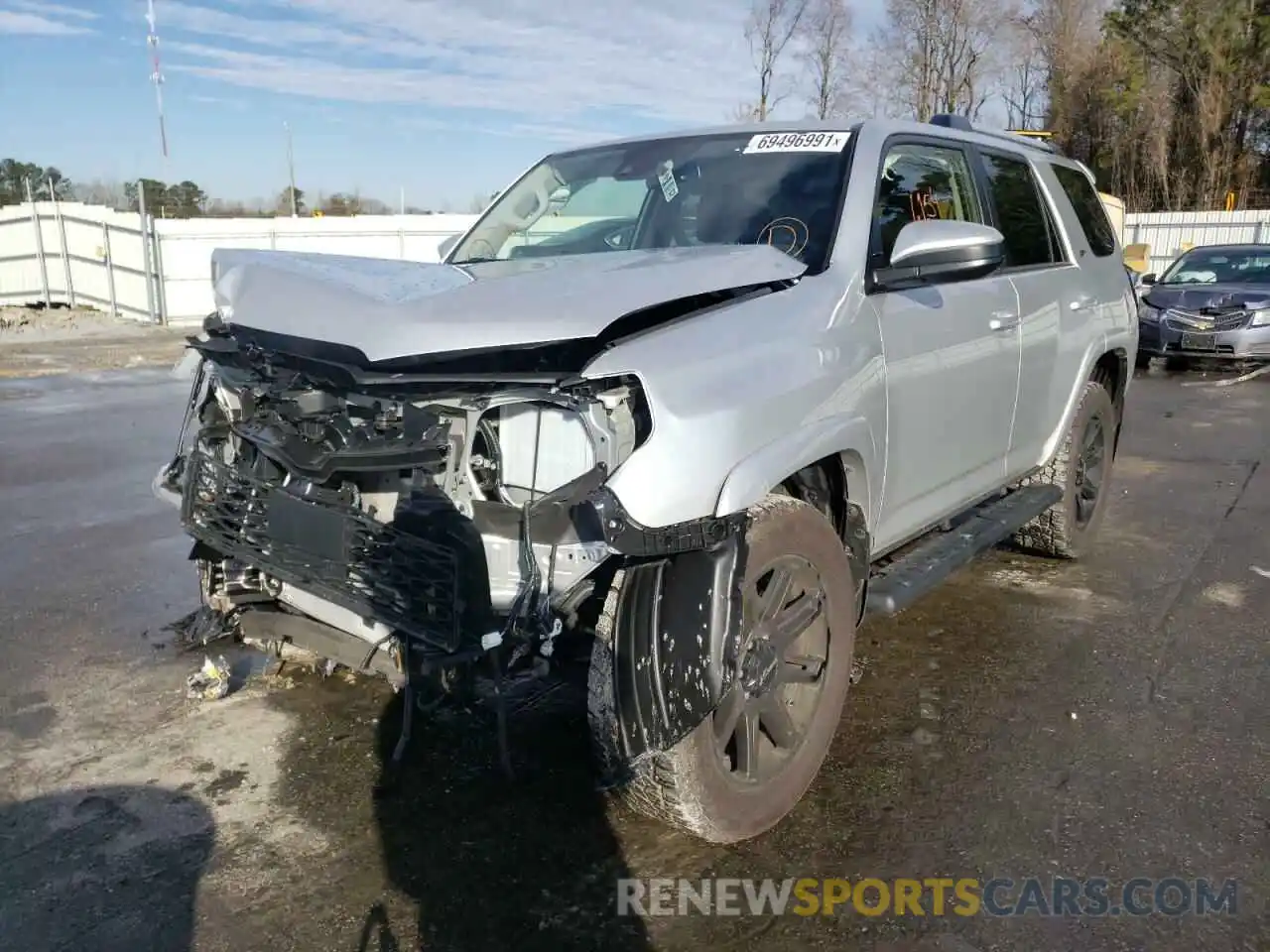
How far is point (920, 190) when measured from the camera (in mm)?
3932

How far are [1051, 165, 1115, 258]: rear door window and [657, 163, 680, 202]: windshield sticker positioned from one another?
86.8 inches

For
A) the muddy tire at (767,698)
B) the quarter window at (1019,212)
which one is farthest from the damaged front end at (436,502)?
the quarter window at (1019,212)

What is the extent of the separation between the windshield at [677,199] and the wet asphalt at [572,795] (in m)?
1.72

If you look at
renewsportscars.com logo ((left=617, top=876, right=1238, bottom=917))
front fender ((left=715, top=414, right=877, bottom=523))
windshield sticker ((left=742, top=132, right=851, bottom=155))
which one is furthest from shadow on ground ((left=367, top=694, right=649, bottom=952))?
windshield sticker ((left=742, top=132, right=851, bottom=155))

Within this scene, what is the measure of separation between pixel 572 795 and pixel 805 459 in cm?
122

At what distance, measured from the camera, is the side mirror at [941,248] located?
318 centimetres

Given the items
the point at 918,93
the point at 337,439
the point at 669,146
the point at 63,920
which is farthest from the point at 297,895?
the point at 918,93

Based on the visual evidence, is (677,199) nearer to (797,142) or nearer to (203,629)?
(797,142)

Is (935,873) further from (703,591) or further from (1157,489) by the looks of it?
(1157,489)

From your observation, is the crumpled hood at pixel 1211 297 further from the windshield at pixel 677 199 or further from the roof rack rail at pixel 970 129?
the windshield at pixel 677 199

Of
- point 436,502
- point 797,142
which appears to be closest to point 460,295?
point 436,502

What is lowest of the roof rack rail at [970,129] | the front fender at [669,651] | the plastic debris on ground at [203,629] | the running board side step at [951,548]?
the plastic debris on ground at [203,629]

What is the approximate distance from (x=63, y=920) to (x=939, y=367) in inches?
120

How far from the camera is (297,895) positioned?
262 cm
